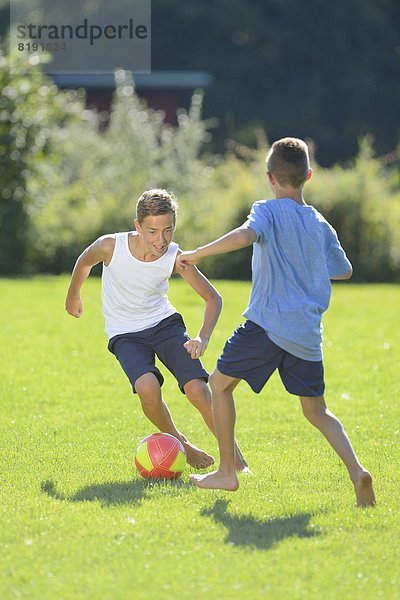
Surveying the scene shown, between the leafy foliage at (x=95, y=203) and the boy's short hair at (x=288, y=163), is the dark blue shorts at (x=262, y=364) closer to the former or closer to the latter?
the boy's short hair at (x=288, y=163)

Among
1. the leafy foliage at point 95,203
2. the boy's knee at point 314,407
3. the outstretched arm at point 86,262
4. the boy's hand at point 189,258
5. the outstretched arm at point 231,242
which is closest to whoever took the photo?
the outstretched arm at point 231,242

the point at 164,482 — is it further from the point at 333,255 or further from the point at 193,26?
the point at 193,26

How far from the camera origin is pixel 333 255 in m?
5.36

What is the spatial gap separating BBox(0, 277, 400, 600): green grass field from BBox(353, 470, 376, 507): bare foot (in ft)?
0.19

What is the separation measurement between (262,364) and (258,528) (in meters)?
0.83

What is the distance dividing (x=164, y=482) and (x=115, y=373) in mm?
3806

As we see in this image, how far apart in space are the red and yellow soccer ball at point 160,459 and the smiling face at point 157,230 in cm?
106

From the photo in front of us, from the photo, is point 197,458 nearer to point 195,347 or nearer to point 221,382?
point 195,347

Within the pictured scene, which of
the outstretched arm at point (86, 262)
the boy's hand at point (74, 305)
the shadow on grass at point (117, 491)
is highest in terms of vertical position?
the outstretched arm at point (86, 262)

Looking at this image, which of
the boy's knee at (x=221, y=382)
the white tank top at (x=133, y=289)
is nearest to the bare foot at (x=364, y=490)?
the boy's knee at (x=221, y=382)

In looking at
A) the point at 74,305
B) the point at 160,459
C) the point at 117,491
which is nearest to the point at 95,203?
the point at 74,305

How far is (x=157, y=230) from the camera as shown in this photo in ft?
19.1

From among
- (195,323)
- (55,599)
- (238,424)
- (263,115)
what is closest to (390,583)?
(55,599)

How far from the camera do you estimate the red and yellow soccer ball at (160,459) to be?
5.81 meters
